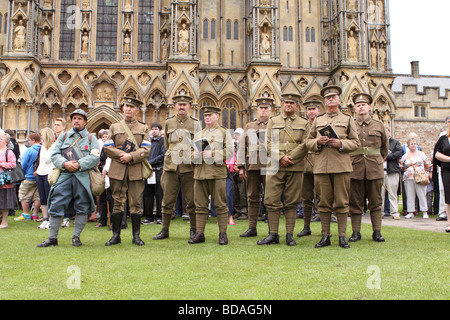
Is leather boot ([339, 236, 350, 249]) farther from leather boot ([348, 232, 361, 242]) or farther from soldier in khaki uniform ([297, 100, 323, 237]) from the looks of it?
soldier in khaki uniform ([297, 100, 323, 237])

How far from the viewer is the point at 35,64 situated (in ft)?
61.7

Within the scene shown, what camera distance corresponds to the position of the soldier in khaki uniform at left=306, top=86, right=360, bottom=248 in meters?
5.68

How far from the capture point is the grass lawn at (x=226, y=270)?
11.2 ft

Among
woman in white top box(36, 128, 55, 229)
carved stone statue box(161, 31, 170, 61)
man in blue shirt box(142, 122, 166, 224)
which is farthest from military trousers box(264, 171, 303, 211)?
carved stone statue box(161, 31, 170, 61)

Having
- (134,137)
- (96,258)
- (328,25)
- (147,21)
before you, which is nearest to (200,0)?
(147,21)

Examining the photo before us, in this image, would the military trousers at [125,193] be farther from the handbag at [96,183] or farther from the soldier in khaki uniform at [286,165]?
the soldier in khaki uniform at [286,165]

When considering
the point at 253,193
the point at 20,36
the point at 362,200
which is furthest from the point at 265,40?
the point at 362,200

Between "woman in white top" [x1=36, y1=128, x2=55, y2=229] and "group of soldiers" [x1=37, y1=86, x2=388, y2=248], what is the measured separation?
2471 millimetres

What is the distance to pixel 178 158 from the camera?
6422mm

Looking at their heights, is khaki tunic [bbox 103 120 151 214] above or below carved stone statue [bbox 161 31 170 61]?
below

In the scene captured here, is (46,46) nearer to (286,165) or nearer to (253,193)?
(253,193)

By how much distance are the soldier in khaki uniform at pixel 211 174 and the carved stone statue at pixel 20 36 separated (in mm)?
15985
